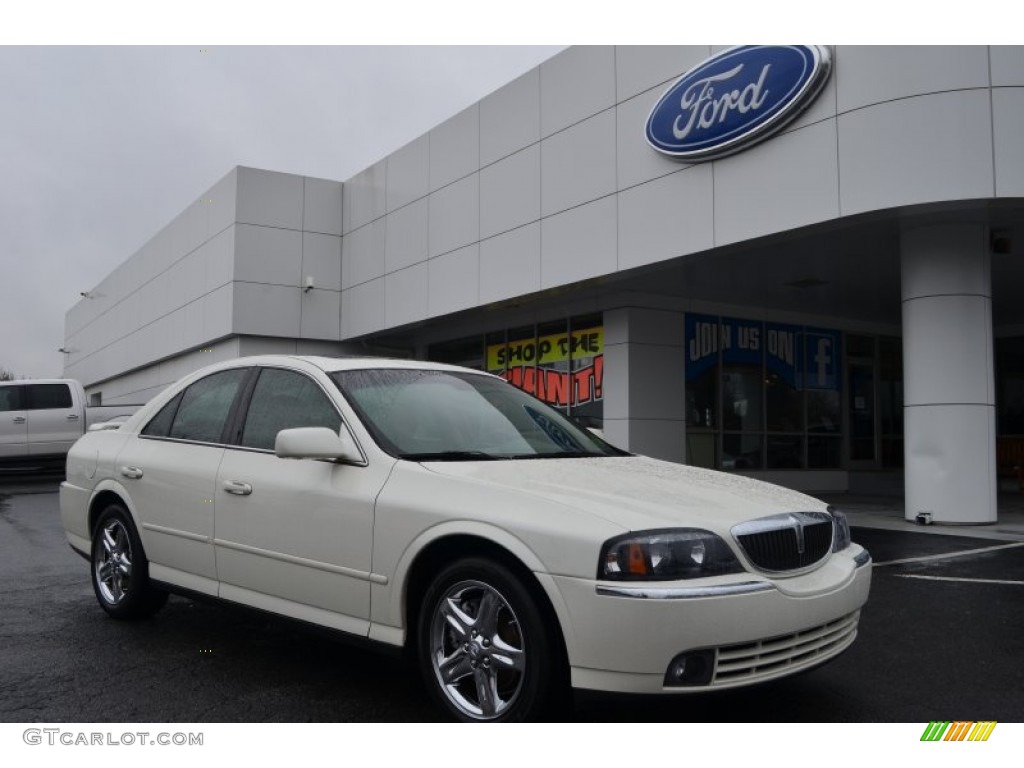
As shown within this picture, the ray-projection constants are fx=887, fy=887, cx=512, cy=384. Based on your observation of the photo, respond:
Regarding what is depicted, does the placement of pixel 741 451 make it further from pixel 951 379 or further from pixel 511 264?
pixel 951 379

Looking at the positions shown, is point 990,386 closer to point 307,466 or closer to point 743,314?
point 743,314

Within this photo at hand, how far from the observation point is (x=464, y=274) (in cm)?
1739

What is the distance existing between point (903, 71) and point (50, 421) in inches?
658

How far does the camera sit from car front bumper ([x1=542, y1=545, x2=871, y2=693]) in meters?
3.00

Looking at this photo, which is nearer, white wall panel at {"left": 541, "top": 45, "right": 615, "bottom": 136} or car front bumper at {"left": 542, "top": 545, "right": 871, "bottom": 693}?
car front bumper at {"left": 542, "top": 545, "right": 871, "bottom": 693}

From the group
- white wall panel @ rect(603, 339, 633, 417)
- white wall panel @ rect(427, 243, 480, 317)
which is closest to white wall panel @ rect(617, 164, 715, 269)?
white wall panel @ rect(603, 339, 633, 417)

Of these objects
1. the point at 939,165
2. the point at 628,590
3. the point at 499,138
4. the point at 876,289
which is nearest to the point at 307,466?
the point at 628,590

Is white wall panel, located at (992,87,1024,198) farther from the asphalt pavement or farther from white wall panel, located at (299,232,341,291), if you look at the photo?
white wall panel, located at (299,232,341,291)

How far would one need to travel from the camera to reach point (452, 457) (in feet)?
13.0

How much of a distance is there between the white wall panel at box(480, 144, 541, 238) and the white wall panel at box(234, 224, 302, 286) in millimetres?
7059

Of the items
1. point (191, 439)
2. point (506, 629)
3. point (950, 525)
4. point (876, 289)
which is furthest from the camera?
point (876, 289)

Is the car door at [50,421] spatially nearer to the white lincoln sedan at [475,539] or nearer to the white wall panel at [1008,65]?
the white lincoln sedan at [475,539]

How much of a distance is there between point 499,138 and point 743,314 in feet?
19.1

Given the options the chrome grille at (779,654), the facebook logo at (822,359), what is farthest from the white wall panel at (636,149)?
the chrome grille at (779,654)
